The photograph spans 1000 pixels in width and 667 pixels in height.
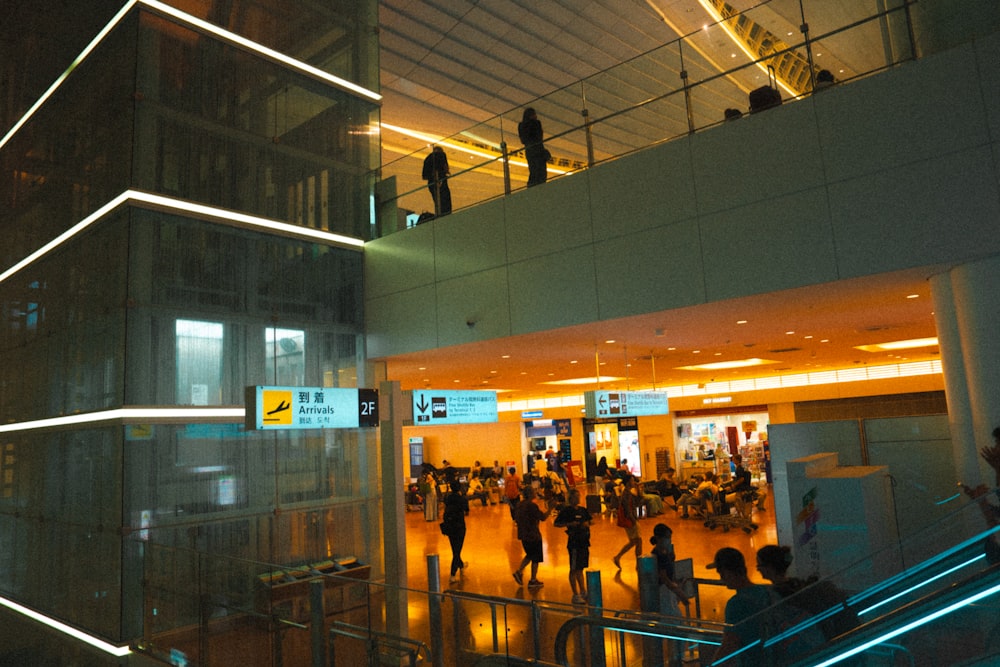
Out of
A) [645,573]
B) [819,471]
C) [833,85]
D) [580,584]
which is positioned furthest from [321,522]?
[833,85]

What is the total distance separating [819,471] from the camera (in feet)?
24.9

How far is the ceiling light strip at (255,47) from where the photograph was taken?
8.85m

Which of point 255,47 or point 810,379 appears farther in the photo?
point 810,379

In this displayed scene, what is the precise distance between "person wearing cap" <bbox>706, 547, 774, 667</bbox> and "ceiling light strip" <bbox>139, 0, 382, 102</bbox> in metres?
9.23

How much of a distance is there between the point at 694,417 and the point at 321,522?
61.0 ft

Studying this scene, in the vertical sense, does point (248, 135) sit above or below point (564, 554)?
above

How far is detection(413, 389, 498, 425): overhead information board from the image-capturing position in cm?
927

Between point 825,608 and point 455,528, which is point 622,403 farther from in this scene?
point 825,608

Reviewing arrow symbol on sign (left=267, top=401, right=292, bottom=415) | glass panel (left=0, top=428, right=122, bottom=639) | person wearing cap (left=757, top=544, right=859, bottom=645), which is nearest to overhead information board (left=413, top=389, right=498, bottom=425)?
arrow symbol on sign (left=267, top=401, right=292, bottom=415)

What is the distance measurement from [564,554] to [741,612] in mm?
9574

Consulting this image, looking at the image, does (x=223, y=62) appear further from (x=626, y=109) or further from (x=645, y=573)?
(x=645, y=573)

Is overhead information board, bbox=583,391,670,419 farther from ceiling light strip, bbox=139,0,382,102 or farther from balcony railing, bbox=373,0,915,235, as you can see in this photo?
ceiling light strip, bbox=139,0,382,102

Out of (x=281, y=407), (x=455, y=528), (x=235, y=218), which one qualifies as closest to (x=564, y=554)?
(x=455, y=528)

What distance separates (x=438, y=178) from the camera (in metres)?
9.93
